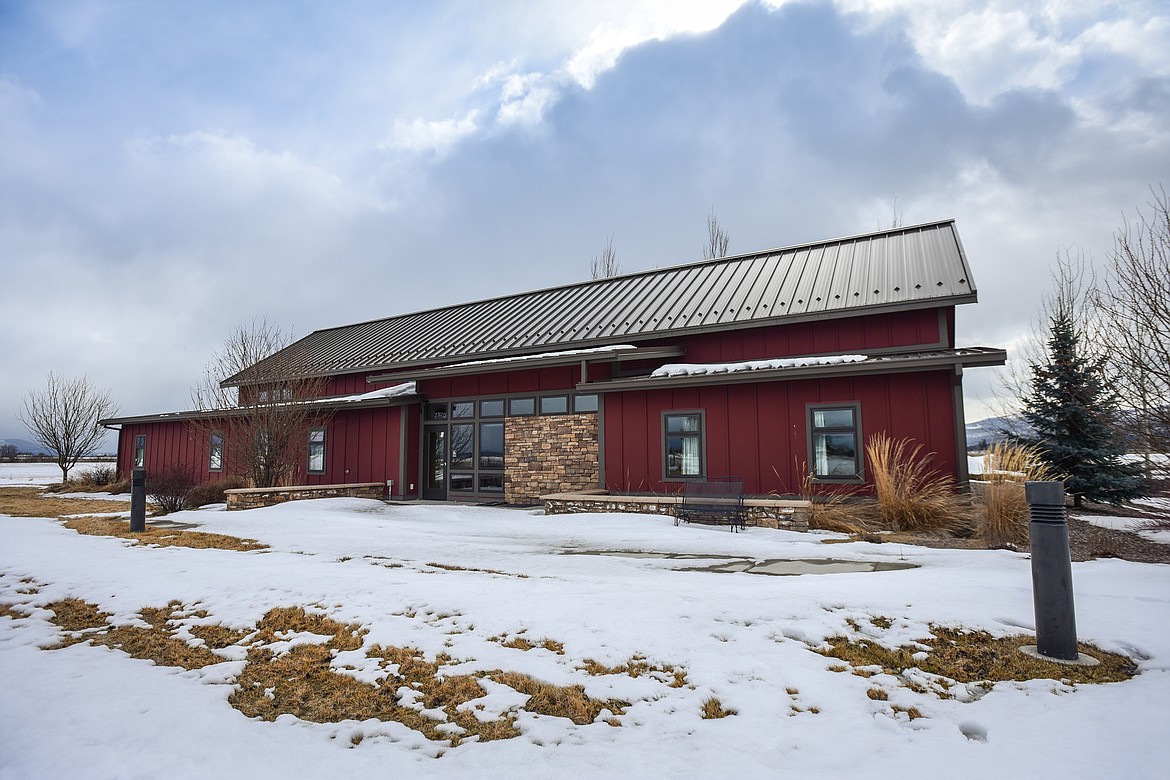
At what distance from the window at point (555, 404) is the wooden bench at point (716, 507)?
4606mm

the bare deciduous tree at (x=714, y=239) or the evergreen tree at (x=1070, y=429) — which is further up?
the bare deciduous tree at (x=714, y=239)

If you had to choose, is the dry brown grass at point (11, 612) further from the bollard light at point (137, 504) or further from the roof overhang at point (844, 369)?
the roof overhang at point (844, 369)

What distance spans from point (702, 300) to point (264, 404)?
11357 millimetres

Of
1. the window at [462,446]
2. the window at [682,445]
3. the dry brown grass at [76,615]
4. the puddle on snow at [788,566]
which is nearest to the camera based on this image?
the dry brown grass at [76,615]

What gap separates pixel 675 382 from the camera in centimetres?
1223

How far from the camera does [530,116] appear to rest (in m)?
32.7

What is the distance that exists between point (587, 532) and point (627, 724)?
6.32 metres

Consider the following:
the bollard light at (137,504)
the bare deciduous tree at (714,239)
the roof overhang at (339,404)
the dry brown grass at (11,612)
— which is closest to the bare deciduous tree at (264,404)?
the roof overhang at (339,404)

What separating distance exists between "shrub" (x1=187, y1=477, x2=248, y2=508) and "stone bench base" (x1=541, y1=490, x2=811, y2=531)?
29.2 feet

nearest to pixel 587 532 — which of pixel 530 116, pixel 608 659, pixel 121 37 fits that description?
pixel 608 659

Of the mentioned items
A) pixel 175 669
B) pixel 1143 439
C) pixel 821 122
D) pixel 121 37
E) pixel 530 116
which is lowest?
pixel 175 669

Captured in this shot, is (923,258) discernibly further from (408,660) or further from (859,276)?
(408,660)

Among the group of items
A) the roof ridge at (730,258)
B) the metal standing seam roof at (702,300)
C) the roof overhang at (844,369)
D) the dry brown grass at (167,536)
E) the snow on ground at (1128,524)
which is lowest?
the snow on ground at (1128,524)

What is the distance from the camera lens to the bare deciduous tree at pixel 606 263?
106ft
